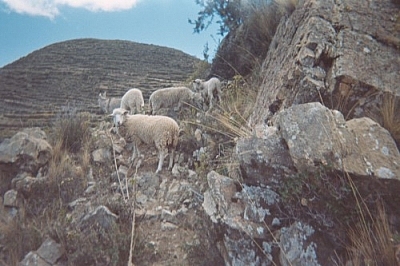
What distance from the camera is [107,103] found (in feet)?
25.7

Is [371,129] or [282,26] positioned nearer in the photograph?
[371,129]

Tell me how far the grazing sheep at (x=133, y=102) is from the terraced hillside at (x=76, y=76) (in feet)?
2.47

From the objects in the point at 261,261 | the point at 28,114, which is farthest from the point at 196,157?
the point at 28,114

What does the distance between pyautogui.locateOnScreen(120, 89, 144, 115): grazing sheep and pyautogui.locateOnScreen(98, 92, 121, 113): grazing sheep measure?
0.39 meters

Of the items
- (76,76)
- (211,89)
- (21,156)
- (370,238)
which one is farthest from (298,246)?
(76,76)

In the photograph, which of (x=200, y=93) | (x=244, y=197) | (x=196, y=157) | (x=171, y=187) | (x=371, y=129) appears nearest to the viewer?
(x=371, y=129)

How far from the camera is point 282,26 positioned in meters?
5.15

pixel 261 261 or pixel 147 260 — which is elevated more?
pixel 261 261

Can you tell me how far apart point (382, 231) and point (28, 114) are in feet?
20.5

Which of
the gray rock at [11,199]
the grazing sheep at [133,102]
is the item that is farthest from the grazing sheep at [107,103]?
the gray rock at [11,199]

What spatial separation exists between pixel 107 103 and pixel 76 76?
158 cm

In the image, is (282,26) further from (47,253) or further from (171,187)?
(47,253)

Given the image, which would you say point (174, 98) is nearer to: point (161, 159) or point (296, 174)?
point (161, 159)

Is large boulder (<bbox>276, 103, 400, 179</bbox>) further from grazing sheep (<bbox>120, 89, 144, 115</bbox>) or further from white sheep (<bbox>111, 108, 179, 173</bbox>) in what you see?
grazing sheep (<bbox>120, 89, 144, 115</bbox>)
